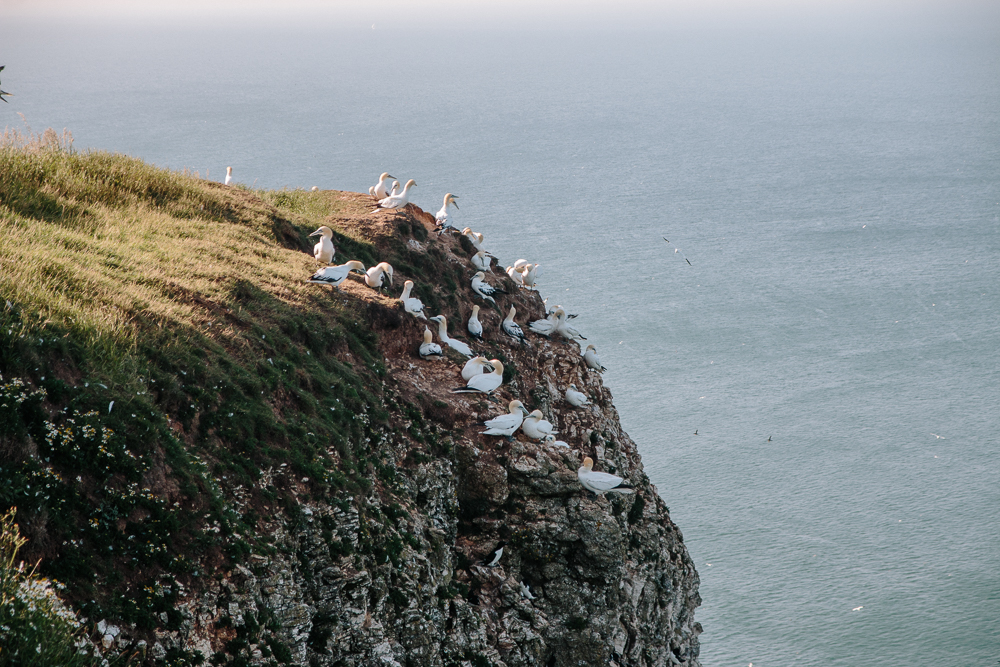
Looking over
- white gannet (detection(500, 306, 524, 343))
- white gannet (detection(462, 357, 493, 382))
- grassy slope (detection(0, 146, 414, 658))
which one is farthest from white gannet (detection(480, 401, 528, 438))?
white gannet (detection(500, 306, 524, 343))

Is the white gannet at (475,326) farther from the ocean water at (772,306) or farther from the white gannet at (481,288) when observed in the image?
the ocean water at (772,306)

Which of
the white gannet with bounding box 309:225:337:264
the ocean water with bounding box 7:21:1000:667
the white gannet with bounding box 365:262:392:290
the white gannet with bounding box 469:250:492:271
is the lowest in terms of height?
the ocean water with bounding box 7:21:1000:667

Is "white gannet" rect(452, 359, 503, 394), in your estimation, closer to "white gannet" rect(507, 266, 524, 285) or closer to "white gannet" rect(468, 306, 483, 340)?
"white gannet" rect(468, 306, 483, 340)

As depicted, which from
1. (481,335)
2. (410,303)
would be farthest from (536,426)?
(481,335)

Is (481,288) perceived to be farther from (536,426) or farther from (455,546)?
(455,546)

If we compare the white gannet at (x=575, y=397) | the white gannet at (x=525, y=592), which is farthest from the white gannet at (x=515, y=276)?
the white gannet at (x=525, y=592)

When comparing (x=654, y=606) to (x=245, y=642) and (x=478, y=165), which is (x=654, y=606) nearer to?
(x=245, y=642)

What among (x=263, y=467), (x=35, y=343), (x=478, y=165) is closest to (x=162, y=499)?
(x=263, y=467)
